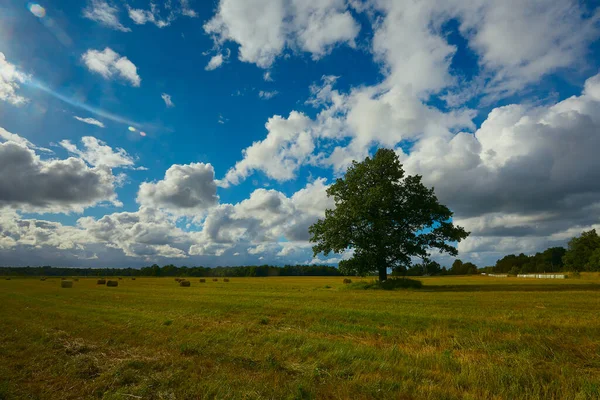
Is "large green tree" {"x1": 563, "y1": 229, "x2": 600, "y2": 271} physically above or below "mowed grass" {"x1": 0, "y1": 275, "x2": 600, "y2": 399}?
above

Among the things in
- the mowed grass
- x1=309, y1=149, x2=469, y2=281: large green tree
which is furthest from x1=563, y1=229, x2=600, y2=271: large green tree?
the mowed grass

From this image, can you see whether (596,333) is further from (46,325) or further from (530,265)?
(530,265)

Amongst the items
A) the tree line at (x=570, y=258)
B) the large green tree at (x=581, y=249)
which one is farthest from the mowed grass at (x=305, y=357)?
the large green tree at (x=581, y=249)

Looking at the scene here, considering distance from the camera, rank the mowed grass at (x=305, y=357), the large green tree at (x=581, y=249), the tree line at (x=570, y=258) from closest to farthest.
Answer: the mowed grass at (x=305, y=357), the tree line at (x=570, y=258), the large green tree at (x=581, y=249)

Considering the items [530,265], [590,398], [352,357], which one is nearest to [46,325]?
[352,357]

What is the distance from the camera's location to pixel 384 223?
116 ft

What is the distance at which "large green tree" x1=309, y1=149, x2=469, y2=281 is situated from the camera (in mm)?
35812

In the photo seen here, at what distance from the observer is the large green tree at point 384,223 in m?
35.8

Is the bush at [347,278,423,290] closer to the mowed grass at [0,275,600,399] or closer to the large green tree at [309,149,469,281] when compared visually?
the large green tree at [309,149,469,281]

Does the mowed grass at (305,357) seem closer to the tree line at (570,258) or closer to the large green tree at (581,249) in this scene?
the tree line at (570,258)

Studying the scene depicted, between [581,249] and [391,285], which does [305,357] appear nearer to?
[391,285]

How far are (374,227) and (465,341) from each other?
26569 mm

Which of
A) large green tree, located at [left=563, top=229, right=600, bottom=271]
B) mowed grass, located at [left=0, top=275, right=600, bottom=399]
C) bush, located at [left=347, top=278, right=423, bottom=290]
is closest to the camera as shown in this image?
mowed grass, located at [left=0, top=275, right=600, bottom=399]

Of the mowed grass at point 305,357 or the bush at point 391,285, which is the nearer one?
the mowed grass at point 305,357
